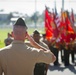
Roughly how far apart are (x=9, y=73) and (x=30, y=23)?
289 feet

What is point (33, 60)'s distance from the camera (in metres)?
3.61

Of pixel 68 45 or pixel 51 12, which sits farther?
pixel 51 12

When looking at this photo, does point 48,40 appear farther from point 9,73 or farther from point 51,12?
point 9,73

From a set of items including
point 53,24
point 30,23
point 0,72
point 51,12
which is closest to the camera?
point 0,72

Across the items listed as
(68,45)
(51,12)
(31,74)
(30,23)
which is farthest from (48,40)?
(30,23)

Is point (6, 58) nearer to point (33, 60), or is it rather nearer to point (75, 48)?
point (33, 60)

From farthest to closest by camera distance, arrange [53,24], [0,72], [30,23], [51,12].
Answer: [30,23] → [51,12] → [53,24] → [0,72]

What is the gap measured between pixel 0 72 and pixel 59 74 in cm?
898

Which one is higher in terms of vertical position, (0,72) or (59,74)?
(0,72)

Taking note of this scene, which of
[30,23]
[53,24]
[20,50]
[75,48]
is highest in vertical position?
[20,50]

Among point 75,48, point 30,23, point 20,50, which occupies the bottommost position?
point 30,23

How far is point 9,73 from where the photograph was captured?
3.56 metres

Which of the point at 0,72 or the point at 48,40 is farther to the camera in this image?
the point at 48,40

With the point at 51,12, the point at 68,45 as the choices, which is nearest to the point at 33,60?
the point at 68,45
